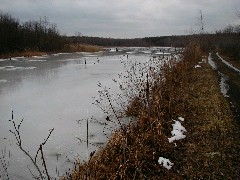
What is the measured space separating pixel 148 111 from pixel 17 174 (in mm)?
3095

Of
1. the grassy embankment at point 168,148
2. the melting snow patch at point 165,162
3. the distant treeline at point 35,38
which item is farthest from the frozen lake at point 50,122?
the distant treeline at point 35,38

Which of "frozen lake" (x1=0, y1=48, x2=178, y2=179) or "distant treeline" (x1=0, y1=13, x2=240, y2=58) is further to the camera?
"distant treeline" (x1=0, y1=13, x2=240, y2=58)

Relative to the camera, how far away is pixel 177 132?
23.4 ft

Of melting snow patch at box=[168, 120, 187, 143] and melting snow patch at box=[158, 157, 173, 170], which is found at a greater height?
melting snow patch at box=[168, 120, 187, 143]

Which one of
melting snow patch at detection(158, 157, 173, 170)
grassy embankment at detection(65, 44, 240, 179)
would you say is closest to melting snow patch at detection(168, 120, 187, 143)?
grassy embankment at detection(65, 44, 240, 179)

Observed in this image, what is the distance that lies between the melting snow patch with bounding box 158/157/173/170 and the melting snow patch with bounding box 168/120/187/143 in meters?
1.03

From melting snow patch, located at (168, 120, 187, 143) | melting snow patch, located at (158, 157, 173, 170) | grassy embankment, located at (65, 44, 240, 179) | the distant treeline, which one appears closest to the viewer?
grassy embankment, located at (65, 44, 240, 179)

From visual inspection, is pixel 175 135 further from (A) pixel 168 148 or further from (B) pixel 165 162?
(B) pixel 165 162

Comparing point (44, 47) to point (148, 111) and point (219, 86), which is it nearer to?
point (219, 86)

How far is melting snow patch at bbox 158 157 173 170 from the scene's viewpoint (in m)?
5.48

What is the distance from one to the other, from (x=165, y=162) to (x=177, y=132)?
1676 mm

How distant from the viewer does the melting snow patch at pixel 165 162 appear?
5479 mm

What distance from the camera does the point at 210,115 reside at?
8758 millimetres

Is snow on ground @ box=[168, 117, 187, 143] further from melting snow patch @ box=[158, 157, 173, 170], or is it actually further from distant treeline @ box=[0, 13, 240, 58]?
distant treeline @ box=[0, 13, 240, 58]
